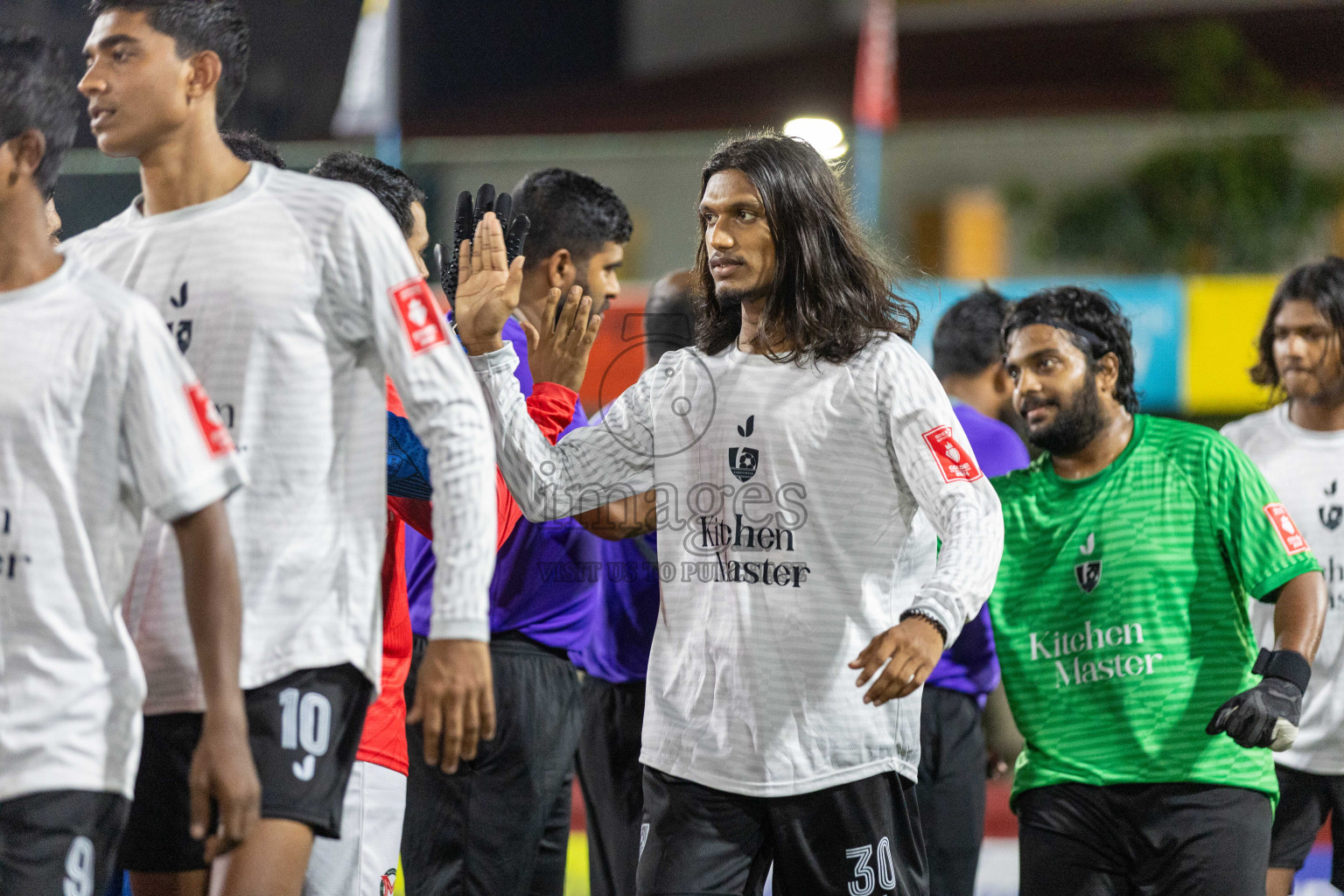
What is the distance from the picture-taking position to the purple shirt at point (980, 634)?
16.3 feet

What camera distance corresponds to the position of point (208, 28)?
2873 millimetres

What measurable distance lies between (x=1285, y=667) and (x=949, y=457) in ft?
4.22

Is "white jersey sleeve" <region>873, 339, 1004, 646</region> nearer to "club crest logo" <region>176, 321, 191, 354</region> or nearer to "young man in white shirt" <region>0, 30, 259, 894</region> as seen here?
"young man in white shirt" <region>0, 30, 259, 894</region>

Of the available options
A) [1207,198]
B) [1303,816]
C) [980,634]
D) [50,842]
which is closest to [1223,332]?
[1207,198]

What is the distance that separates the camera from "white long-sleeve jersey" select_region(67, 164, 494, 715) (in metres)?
2.70

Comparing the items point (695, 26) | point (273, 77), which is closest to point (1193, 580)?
point (273, 77)

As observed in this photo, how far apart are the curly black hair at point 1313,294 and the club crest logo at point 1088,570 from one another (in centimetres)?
184

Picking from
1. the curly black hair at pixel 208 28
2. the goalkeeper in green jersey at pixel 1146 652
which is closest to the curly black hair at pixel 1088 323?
the goalkeeper in green jersey at pixel 1146 652

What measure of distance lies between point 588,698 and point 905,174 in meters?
14.2

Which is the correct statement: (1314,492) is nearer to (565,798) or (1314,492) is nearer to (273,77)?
(565,798)

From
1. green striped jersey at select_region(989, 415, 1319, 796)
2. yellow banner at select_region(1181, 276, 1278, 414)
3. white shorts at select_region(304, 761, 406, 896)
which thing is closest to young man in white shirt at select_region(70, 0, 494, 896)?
white shorts at select_region(304, 761, 406, 896)

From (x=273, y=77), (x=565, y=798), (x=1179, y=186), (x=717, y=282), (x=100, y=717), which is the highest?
(x=1179, y=186)

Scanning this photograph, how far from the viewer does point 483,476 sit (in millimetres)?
2730

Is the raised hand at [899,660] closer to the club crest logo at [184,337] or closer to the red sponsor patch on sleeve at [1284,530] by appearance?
the club crest logo at [184,337]
